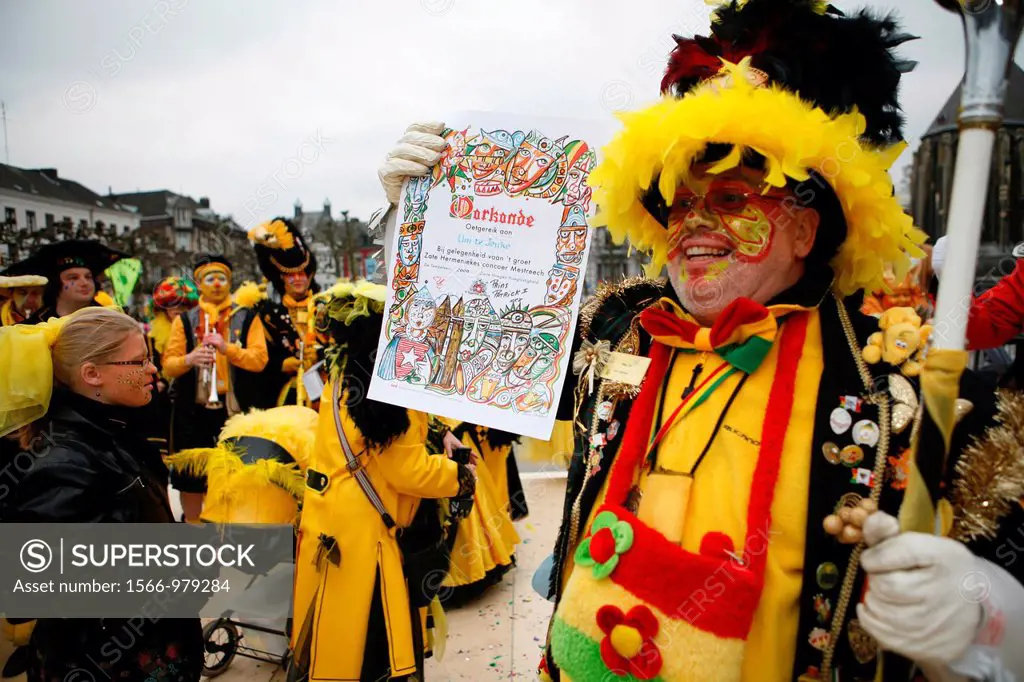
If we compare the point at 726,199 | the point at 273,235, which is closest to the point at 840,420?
the point at 726,199

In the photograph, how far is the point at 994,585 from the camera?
3.60 feet

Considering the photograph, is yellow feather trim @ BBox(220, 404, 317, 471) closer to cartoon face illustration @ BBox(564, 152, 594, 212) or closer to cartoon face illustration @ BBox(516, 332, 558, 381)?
cartoon face illustration @ BBox(516, 332, 558, 381)

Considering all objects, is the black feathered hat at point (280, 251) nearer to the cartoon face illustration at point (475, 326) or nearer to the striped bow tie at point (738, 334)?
the cartoon face illustration at point (475, 326)

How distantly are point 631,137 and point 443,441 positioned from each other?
1798mm

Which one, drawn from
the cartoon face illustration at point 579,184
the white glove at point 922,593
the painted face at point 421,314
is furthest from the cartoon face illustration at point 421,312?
the white glove at point 922,593

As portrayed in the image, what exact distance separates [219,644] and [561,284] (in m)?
2.98

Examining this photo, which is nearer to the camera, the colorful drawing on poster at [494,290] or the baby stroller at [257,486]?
the colorful drawing on poster at [494,290]

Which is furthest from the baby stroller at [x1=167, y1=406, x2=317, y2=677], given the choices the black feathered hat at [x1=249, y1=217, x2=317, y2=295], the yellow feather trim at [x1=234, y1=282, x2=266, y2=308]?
the black feathered hat at [x1=249, y1=217, x2=317, y2=295]

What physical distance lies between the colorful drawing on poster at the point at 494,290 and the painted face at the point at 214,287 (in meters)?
5.08

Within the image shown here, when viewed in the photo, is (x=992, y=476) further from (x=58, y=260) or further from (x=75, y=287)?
(x=58, y=260)

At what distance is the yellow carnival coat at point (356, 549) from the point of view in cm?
242

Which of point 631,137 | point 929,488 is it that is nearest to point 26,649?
point 631,137

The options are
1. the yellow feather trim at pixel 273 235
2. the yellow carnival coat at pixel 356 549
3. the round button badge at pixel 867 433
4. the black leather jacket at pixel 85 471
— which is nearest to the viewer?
the round button badge at pixel 867 433

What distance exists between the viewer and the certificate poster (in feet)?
5.20
